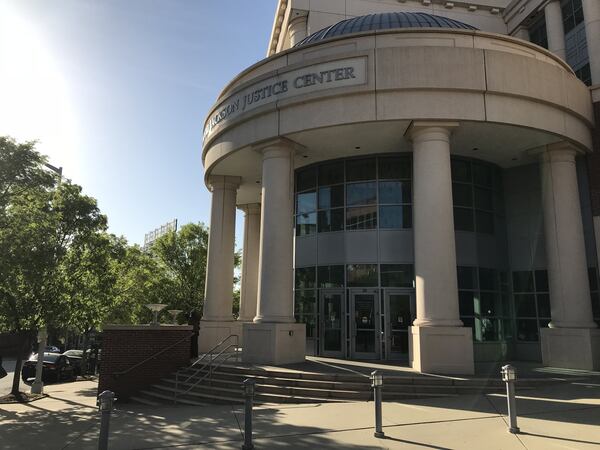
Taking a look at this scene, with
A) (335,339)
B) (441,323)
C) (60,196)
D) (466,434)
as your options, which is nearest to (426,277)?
(441,323)

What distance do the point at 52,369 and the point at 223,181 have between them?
13.1m

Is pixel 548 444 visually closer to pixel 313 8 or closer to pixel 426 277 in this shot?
pixel 426 277

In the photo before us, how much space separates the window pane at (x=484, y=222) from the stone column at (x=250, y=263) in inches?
401

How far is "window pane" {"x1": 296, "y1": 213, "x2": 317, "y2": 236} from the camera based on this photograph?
18000 mm

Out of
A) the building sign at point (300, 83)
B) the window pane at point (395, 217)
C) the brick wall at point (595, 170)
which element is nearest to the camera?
the building sign at point (300, 83)

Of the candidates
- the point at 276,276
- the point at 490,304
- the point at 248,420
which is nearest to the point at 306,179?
the point at 276,276

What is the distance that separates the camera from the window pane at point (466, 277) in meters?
16.3

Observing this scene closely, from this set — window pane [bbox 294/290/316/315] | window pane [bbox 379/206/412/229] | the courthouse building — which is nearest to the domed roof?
the courthouse building

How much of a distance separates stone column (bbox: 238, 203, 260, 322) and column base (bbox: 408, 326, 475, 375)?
1041 cm

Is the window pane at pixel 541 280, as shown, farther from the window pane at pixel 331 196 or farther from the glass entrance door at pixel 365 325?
the window pane at pixel 331 196

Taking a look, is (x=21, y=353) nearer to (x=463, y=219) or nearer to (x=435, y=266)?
(x=435, y=266)

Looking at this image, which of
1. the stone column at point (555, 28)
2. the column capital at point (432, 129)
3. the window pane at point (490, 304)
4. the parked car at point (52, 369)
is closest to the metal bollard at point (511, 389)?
the column capital at point (432, 129)

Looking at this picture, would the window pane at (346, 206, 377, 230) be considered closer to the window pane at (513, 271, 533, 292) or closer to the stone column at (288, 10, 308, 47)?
the window pane at (513, 271, 533, 292)

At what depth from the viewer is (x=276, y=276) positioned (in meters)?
14.6
